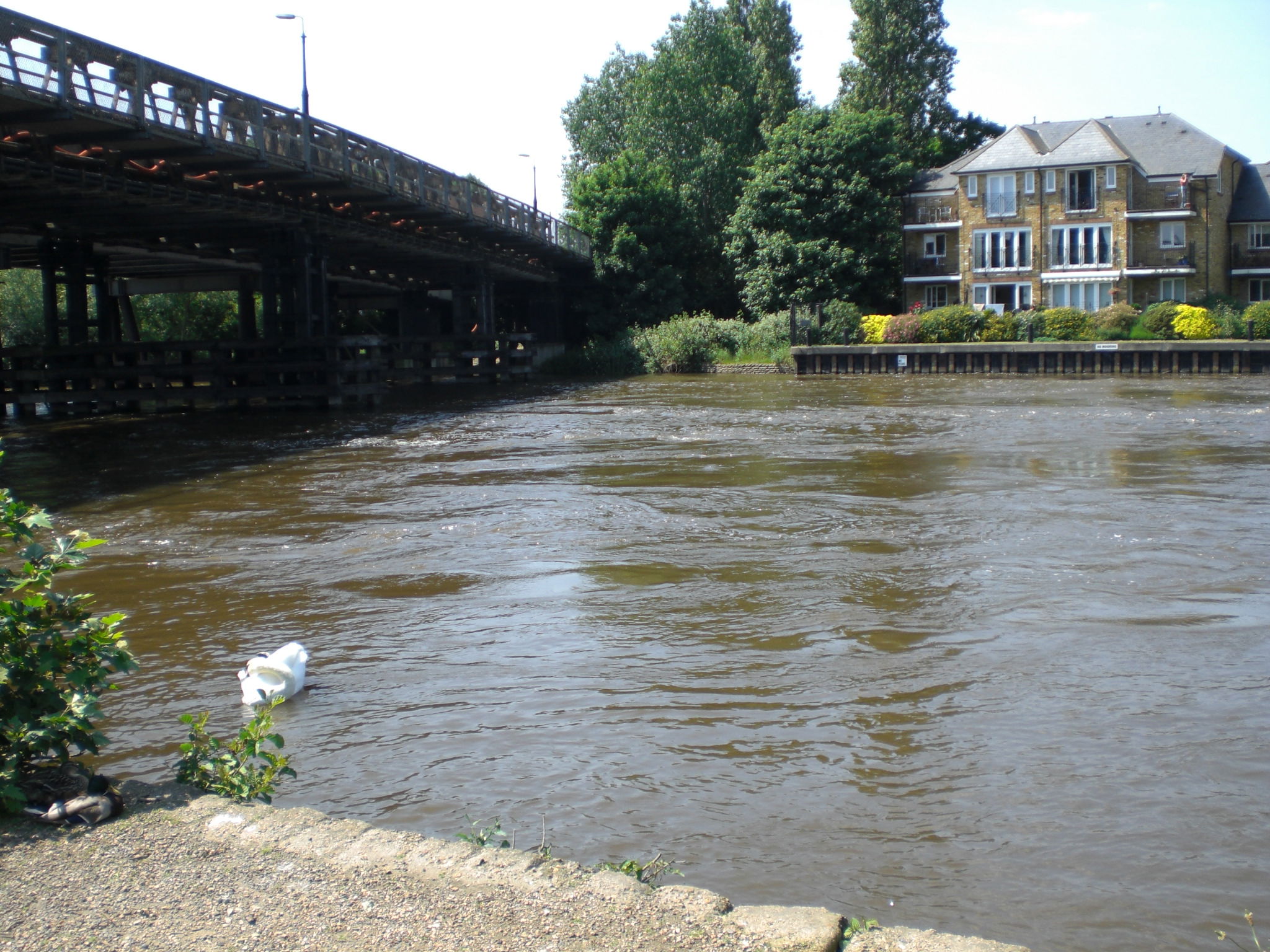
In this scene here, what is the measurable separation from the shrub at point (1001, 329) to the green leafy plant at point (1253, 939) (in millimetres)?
39138

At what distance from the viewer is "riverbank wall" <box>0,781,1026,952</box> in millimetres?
3043

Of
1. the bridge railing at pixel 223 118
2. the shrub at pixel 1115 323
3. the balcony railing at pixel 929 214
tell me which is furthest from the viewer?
the balcony railing at pixel 929 214

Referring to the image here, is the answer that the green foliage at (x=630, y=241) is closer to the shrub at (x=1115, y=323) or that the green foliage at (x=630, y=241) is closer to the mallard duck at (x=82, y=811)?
the shrub at (x=1115, y=323)

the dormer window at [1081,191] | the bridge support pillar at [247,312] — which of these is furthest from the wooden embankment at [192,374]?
the dormer window at [1081,191]

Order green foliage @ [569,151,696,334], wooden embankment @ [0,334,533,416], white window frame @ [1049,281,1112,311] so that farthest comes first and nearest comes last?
green foliage @ [569,151,696,334] → white window frame @ [1049,281,1112,311] → wooden embankment @ [0,334,533,416]

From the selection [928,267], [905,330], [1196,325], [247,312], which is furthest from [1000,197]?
[247,312]

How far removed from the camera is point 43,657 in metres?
3.92

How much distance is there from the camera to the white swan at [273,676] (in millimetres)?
5738

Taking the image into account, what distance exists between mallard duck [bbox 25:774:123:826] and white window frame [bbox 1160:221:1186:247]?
5323 cm

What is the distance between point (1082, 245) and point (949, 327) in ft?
45.0

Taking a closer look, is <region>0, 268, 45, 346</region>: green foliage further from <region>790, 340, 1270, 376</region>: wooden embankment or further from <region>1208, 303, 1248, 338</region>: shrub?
<region>1208, 303, 1248, 338</region>: shrub

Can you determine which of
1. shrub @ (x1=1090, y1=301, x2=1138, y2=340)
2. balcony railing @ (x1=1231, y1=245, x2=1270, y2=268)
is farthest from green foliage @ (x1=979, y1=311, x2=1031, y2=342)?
balcony railing @ (x1=1231, y1=245, x2=1270, y2=268)

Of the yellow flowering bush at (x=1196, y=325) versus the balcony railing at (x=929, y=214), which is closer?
the yellow flowering bush at (x=1196, y=325)

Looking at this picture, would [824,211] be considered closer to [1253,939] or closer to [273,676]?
[273,676]
